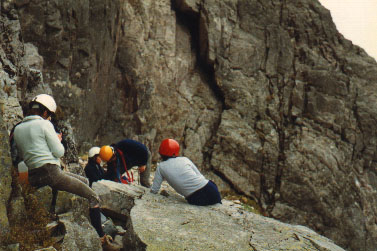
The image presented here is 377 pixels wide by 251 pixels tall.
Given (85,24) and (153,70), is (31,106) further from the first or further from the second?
(153,70)

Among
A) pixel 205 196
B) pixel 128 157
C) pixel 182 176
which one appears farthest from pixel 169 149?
pixel 128 157

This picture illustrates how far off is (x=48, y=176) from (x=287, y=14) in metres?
25.8

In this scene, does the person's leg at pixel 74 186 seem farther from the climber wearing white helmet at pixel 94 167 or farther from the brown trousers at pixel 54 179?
the climber wearing white helmet at pixel 94 167

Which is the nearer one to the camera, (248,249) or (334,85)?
(248,249)

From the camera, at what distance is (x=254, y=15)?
28125mm

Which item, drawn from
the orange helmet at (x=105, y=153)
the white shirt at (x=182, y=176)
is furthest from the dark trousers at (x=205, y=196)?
the orange helmet at (x=105, y=153)

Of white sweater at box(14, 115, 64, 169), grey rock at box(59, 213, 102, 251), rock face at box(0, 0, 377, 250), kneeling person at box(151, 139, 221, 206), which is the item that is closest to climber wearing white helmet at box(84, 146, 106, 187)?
kneeling person at box(151, 139, 221, 206)

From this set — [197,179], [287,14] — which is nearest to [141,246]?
[197,179]

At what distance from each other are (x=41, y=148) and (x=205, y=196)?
419cm

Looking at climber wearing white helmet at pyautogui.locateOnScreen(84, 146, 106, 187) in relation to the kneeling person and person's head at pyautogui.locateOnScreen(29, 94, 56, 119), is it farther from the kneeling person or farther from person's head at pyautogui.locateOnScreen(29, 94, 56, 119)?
person's head at pyautogui.locateOnScreen(29, 94, 56, 119)

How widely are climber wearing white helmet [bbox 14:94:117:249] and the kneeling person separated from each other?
273cm

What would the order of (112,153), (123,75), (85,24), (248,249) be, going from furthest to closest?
1. (123,75)
2. (85,24)
3. (112,153)
4. (248,249)

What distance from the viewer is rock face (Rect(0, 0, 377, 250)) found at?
2314 cm

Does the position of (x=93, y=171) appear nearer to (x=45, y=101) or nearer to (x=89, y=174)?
(x=89, y=174)
